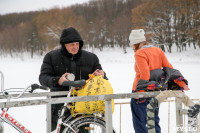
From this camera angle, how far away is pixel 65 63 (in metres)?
2.31

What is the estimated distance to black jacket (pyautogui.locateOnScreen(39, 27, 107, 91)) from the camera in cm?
225

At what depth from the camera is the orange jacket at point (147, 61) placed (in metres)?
2.25

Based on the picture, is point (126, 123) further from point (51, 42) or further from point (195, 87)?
point (51, 42)

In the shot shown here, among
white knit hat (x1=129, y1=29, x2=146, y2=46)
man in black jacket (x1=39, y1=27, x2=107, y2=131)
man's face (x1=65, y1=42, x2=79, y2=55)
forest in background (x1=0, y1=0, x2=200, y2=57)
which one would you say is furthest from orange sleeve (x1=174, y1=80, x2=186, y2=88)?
forest in background (x1=0, y1=0, x2=200, y2=57)

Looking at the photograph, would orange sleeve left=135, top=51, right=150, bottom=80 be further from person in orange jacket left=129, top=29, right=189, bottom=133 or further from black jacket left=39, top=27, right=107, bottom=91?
black jacket left=39, top=27, right=107, bottom=91

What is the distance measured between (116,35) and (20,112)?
37.7 meters

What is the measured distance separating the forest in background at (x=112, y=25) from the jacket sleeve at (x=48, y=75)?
2990cm

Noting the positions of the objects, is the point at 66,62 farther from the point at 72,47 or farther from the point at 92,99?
the point at 92,99

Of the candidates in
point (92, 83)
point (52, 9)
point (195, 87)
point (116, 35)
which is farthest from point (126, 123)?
point (52, 9)

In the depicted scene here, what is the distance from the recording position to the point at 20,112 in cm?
588

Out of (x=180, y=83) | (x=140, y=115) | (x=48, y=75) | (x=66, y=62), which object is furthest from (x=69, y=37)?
(x=180, y=83)

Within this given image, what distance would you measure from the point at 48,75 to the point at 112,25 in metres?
43.4

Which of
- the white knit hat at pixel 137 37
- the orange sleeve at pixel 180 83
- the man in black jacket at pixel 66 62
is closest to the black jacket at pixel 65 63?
the man in black jacket at pixel 66 62

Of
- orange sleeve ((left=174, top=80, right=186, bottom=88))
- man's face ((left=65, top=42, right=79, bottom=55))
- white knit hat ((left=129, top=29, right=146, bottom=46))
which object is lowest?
orange sleeve ((left=174, top=80, right=186, bottom=88))
